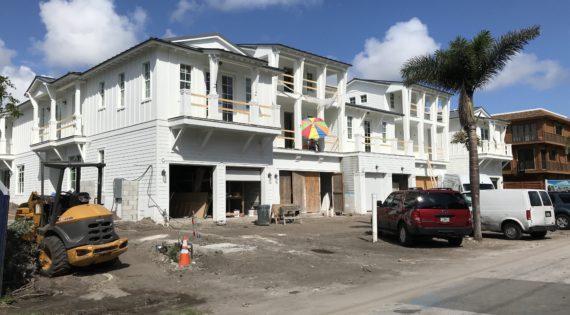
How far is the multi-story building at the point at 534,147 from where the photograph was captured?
51.1 m

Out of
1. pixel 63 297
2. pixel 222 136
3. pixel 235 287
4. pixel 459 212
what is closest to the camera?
pixel 63 297

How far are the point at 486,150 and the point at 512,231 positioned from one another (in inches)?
932

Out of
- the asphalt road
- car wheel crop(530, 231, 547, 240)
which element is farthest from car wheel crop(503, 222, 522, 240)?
the asphalt road

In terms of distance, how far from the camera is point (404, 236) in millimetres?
15492

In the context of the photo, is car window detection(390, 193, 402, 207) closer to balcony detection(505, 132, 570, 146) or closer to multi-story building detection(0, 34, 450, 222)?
multi-story building detection(0, 34, 450, 222)

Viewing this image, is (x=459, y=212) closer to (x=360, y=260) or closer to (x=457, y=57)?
(x=360, y=260)

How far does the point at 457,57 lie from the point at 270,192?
10.6 meters

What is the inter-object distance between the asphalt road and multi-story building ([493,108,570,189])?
44670 mm

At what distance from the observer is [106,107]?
22312 millimetres

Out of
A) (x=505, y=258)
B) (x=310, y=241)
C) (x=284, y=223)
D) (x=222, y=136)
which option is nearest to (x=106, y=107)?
(x=222, y=136)

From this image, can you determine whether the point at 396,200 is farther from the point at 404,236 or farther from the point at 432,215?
the point at 432,215

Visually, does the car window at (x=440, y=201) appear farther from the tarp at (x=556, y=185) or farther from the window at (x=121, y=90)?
the tarp at (x=556, y=185)

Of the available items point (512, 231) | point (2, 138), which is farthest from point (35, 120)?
point (512, 231)

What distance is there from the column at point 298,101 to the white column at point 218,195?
6187 millimetres
